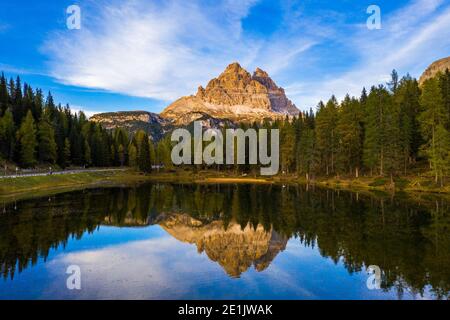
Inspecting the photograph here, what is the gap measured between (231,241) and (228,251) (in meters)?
3.14

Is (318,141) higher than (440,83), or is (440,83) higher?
(440,83)

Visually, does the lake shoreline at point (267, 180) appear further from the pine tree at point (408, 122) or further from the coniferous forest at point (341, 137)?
Answer: the pine tree at point (408, 122)

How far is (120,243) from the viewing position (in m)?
28.9

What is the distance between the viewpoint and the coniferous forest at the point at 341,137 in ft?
206

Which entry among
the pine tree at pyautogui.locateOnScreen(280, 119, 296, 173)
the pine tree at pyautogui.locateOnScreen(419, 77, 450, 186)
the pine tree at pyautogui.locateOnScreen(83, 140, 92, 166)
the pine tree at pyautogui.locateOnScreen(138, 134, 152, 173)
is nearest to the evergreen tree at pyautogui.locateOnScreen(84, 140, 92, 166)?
the pine tree at pyautogui.locateOnScreen(83, 140, 92, 166)

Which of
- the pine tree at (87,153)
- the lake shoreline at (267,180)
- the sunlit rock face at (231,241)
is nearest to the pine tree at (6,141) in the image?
the lake shoreline at (267,180)

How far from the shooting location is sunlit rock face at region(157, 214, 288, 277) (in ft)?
75.9

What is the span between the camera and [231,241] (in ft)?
95.6

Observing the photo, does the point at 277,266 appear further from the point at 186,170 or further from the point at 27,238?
the point at 186,170

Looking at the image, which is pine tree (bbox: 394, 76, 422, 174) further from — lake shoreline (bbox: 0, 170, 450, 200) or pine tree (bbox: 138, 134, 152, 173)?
pine tree (bbox: 138, 134, 152, 173)

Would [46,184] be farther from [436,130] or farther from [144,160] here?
[436,130]

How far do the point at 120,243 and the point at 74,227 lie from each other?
732 cm

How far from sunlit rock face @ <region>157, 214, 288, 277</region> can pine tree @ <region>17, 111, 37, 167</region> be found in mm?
65764
